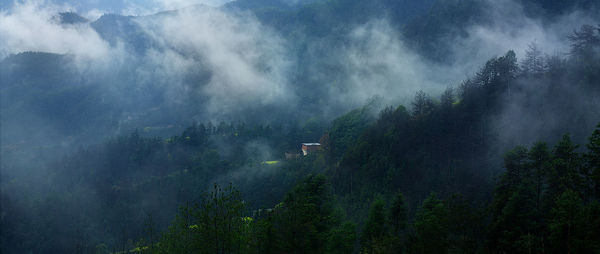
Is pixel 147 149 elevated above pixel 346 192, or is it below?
above

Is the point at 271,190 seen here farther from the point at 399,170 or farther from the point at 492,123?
the point at 492,123

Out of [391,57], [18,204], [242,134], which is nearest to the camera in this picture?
[18,204]

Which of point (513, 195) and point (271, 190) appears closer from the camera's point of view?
point (513, 195)

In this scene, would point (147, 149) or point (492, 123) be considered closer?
point (492, 123)

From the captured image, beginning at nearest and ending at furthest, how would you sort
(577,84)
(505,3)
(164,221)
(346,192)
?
(577,84)
(346,192)
(164,221)
(505,3)

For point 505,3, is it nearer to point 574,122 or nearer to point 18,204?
point 574,122

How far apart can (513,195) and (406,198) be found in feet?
86.2

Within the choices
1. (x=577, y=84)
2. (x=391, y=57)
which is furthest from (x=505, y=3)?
(x=577, y=84)

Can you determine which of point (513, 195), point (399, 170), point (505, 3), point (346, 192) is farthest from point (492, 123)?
point (505, 3)

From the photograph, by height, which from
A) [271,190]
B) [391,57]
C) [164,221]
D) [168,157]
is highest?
[391,57]

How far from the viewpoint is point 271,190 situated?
116 meters

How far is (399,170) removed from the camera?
70500mm

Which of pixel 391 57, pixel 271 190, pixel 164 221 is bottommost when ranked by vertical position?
pixel 164 221

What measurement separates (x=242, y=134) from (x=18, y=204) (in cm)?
8273
